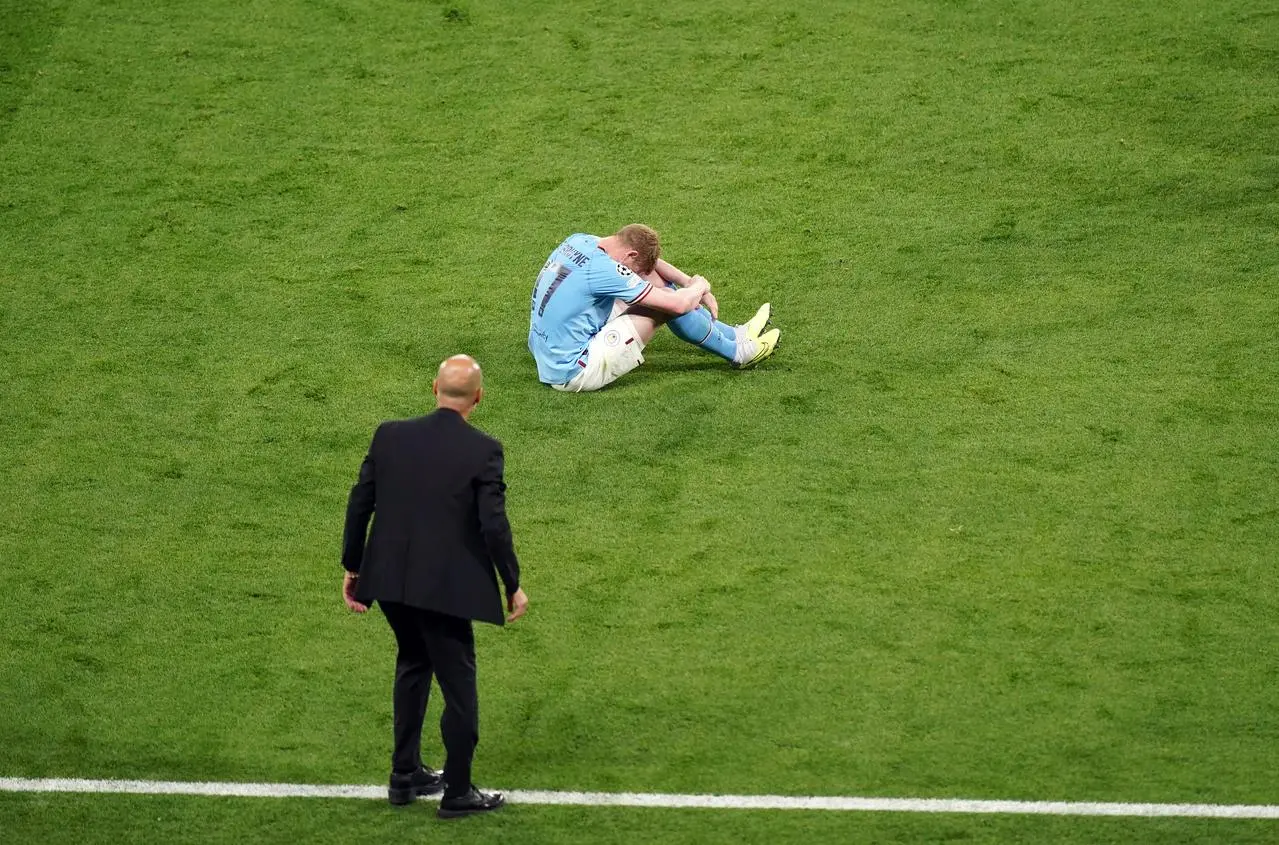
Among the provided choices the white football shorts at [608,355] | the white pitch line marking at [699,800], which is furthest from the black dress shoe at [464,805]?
the white football shorts at [608,355]

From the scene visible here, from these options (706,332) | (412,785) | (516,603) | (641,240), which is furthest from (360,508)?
(706,332)

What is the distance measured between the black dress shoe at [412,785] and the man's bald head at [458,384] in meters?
1.38

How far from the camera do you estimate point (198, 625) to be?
296 inches

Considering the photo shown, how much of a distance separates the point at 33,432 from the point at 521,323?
2932mm

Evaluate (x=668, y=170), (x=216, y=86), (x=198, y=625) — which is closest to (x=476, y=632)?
(x=198, y=625)

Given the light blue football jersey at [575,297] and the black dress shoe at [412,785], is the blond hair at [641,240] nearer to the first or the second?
the light blue football jersey at [575,297]

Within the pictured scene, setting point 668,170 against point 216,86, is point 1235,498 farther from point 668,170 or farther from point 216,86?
point 216,86

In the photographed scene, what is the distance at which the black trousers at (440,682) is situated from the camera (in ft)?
19.5

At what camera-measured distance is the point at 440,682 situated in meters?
6.00

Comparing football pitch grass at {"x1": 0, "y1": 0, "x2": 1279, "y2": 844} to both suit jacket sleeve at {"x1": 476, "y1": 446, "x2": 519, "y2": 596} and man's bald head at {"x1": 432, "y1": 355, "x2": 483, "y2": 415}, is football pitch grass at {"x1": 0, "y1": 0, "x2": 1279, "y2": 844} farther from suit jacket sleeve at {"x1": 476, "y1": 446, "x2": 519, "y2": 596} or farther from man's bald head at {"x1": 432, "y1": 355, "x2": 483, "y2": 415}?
man's bald head at {"x1": 432, "y1": 355, "x2": 483, "y2": 415}

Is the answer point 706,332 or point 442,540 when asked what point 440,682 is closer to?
point 442,540

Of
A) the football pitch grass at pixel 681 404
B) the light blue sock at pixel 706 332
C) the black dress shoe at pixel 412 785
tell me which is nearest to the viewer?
the black dress shoe at pixel 412 785

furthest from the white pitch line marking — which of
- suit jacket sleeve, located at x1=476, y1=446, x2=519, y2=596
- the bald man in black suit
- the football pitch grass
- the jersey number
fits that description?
the jersey number

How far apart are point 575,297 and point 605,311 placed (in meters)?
0.23
